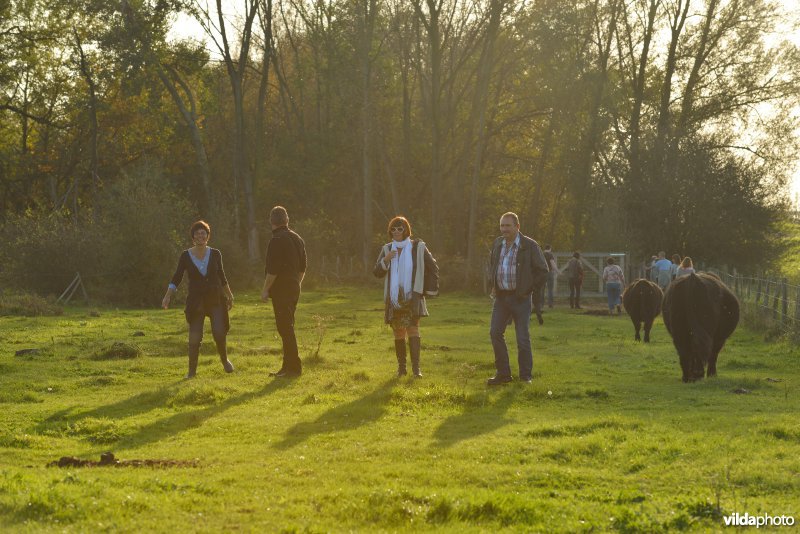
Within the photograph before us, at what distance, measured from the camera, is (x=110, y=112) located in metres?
51.9

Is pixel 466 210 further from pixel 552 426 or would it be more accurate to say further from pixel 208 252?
pixel 552 426


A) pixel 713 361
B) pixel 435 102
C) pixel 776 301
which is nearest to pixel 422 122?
pixel 435 102

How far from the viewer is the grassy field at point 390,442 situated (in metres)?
6.86

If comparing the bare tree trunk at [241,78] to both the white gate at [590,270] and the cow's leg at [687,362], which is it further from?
the cow's leg at [687,362]

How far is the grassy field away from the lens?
686cm

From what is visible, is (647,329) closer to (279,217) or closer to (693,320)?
(693,320)

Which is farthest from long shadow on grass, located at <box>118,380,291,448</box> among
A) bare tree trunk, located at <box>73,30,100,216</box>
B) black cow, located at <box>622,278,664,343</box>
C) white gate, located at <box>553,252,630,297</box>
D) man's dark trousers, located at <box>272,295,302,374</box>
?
bare tree trunk, located at <box>73,30,100,216</box>

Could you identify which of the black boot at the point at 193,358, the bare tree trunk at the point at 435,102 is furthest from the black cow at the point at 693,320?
the bare tree trunk at the point at 435,102

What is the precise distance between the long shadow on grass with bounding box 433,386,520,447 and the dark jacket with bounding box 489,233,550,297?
145 cm

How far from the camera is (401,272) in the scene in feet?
45.5

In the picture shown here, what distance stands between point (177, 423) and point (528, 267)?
193 inches

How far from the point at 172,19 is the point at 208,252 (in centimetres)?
3455

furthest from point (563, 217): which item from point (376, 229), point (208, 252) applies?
point (208, 252)

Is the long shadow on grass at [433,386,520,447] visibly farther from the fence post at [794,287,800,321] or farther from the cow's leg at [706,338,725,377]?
the fence post at [794,287,800,321]
